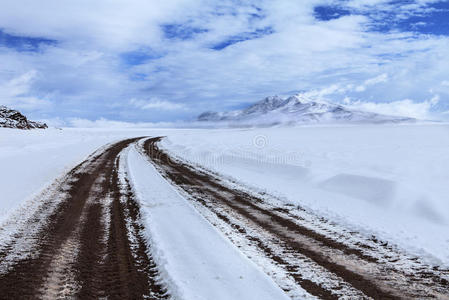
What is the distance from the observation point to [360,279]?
4035 millimetres

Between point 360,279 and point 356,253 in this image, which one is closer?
point 360,279

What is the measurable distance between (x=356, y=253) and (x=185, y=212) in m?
3.64

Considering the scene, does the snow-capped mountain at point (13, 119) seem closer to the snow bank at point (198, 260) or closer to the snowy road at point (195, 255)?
the snowy road at point (195, 255)

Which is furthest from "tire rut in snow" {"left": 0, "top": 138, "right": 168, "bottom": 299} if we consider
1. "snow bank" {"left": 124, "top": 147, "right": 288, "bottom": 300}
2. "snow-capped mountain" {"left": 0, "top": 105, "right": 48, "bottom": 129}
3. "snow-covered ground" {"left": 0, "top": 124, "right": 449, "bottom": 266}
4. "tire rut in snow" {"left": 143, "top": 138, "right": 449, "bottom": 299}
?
"snow-capped mountain" {"left": 0, "top": 105, "right": 48, "bottom": 129}

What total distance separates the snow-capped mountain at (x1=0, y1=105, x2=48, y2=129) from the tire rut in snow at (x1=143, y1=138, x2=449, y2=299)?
5314 cm

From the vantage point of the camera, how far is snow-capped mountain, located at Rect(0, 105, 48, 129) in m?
49.7

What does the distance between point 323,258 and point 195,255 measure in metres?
1.88

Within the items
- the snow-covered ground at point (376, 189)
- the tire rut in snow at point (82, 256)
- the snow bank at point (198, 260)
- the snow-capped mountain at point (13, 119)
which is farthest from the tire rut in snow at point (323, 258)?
the snow-capped mountain at point (13, 119)

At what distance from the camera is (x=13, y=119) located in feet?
177

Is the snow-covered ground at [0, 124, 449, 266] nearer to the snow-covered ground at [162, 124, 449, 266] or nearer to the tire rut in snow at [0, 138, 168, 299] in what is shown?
the snow-covered ground at [162, 124, 449, 266]

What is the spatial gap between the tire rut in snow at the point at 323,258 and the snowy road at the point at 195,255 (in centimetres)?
1

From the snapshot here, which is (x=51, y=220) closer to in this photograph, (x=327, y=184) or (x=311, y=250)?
(x=311, y=250)

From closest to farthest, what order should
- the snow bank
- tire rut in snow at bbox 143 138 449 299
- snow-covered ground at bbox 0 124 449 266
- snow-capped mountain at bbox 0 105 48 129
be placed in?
the snow bank < tire rut in snow at bbox 143 138 449 299 < snow-covered ground at bbox 0 124 449 266 < snow-capped mountain at bbox 0 105 48 129

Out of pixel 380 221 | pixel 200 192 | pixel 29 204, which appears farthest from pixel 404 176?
pixel 29 204
